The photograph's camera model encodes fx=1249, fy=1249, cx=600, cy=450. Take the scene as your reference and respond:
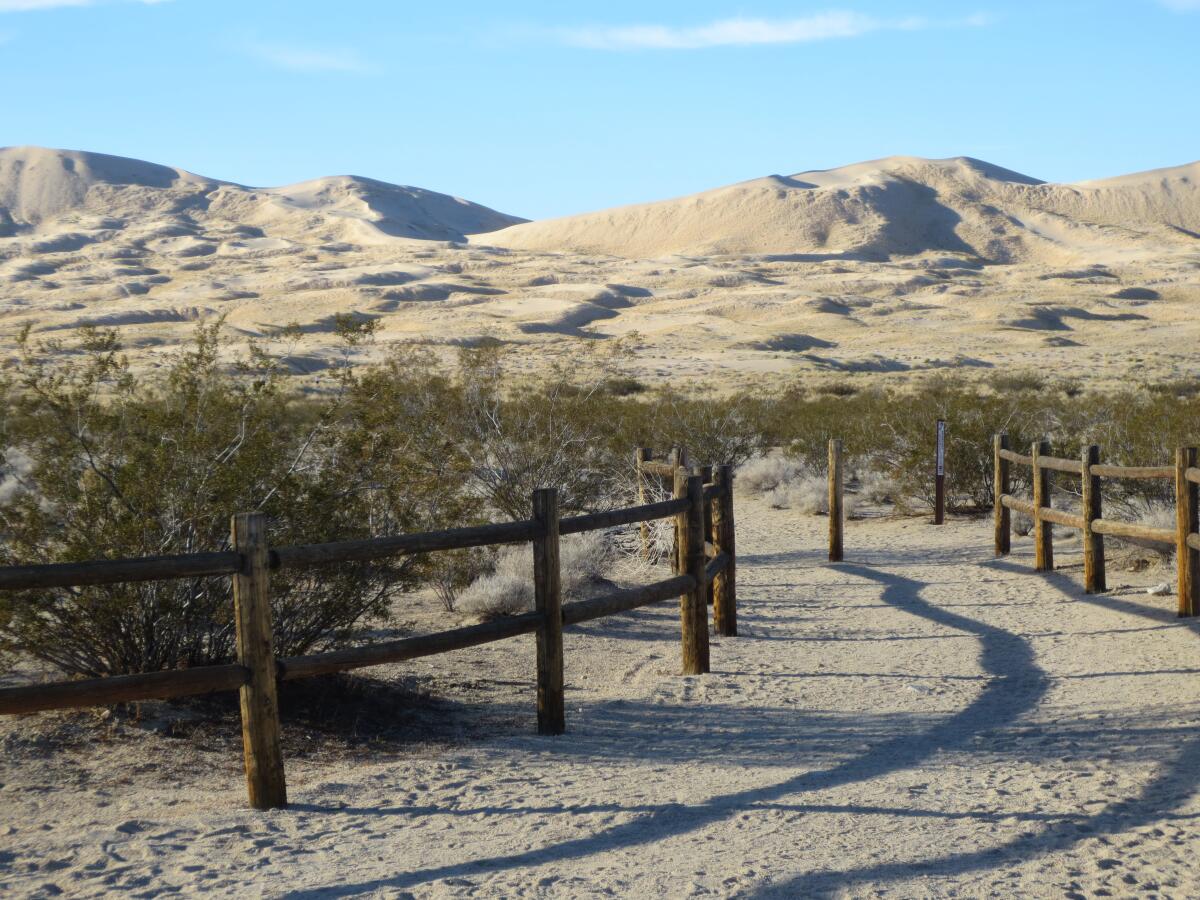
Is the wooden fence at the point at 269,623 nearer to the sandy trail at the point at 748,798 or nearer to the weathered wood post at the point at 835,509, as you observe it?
the sandy trail at the point at 748,798

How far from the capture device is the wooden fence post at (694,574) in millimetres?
8172

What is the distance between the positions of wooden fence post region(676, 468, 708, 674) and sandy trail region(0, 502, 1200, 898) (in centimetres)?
23

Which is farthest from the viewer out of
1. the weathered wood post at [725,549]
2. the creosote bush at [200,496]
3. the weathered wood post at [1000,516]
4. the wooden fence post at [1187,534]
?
the weathered wood post at [1000,516]

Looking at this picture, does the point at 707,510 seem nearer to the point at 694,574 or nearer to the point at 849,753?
the point at 694,574

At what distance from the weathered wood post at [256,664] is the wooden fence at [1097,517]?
7559mm

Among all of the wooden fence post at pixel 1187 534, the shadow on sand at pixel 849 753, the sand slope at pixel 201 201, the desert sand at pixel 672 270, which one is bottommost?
the shadow on sand at pixel 849 753

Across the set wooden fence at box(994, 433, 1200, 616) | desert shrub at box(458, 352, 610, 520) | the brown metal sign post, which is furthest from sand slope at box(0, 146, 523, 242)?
wooden fence at box(994, 433, 1200, 616)

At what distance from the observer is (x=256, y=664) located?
17.7ft

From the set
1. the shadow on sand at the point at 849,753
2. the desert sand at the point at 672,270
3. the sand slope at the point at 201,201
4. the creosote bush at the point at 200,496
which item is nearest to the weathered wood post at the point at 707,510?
the creosote bush at the point at 200,496

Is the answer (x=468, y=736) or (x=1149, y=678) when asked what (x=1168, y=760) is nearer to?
(x=1149, y=678)

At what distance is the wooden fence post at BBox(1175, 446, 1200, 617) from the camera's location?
9969 millimetres

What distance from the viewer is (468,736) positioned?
6.96m

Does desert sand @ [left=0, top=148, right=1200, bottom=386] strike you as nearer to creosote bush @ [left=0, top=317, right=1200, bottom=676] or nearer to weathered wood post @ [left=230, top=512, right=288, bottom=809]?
creosote bush @ [left=0, top=317, right=1200, bottom=676]

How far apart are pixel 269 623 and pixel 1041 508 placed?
9.02 m
